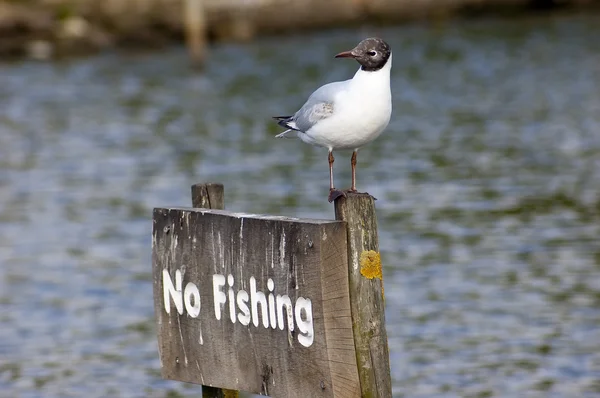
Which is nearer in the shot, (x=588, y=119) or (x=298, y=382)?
(x=298, y=382)

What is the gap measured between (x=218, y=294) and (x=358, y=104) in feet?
2.98

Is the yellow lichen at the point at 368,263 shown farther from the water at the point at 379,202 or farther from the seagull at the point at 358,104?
the water at the point at 379,202

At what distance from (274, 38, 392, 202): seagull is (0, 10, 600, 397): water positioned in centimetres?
365

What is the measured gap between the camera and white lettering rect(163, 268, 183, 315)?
485 cm

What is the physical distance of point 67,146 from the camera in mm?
20703

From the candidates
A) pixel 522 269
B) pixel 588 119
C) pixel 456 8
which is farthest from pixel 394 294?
pixel 456 8

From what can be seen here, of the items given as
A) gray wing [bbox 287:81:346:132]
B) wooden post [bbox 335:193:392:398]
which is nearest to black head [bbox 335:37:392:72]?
gray wing [bbox 287:81:346:132]

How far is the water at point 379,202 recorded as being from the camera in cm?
871

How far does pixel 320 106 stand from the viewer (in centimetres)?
456

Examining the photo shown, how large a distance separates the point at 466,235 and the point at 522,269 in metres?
1.57

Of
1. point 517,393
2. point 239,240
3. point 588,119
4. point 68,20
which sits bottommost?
point 517,393

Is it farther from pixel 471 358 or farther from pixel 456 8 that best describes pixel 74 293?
pixel 456 8

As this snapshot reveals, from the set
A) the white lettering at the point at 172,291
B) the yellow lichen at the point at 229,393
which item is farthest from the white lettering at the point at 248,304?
the yellow lichen at the point at 229,393

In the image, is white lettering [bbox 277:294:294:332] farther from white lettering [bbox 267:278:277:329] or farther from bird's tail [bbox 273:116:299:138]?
bird's tail [bbox 273:116:299:138]
